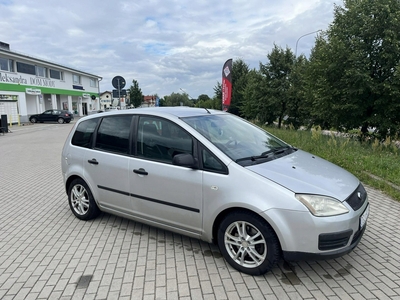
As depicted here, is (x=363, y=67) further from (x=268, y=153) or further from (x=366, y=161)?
(x=268, y=153)

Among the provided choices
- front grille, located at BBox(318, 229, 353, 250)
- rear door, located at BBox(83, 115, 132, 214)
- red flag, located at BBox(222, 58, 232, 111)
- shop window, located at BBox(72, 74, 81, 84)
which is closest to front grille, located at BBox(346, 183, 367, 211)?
front grille, located at BBox(318, 229, 353, 250)

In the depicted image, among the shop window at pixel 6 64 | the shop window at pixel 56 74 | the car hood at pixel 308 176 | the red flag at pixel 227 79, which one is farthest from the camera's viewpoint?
the shop window at pixel 56 74

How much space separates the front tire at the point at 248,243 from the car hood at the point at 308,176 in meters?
0.45

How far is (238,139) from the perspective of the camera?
3662 millimetres

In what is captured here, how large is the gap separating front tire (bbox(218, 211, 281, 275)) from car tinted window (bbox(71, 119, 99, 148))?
8.11 feet

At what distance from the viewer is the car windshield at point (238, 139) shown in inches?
130

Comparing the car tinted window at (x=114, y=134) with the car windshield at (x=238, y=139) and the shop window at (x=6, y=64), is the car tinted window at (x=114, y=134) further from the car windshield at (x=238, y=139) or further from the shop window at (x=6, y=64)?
the shop window at (x=6, y=64)

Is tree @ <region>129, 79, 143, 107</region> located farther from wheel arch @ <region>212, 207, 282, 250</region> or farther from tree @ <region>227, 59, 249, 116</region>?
wheel arch @ <region>212, 207, 282, 250</region>

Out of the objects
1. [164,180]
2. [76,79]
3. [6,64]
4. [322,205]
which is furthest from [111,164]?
[76,79]

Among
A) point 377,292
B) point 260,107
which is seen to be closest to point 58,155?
point 377,292

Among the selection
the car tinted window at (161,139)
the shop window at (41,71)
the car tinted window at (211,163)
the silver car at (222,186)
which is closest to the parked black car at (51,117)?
the shop window at (41,71)

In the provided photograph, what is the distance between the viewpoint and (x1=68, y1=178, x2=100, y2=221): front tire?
441 centimetres

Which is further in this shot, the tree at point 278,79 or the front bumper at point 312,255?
the tree at point 278,79

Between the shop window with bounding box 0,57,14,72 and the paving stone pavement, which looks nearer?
the paving stone pavement
